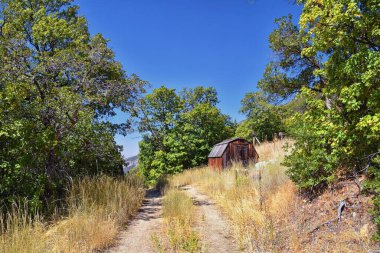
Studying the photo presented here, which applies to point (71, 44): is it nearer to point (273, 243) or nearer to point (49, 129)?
point (49, 129)

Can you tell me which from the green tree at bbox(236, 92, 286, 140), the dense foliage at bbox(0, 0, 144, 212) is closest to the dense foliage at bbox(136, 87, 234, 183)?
the green tree at bbox(236, 92, 286, 140)

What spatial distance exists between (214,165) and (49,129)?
16148 mm

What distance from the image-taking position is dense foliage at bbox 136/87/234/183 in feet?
86.1

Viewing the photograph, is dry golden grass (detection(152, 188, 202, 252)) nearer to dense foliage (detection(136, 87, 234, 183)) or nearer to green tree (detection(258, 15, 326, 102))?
green tree (detection(258, 15, 326, 102))

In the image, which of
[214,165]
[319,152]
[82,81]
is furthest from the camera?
[214,165]

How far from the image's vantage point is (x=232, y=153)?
21453mm

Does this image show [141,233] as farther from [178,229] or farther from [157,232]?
[178,229]

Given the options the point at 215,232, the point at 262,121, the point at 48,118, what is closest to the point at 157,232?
the point at 215,232


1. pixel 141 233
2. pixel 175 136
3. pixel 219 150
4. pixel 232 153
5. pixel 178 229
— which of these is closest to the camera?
pixel 178 229

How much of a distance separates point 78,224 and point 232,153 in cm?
1651

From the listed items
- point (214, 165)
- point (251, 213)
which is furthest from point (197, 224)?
point (214, 165)

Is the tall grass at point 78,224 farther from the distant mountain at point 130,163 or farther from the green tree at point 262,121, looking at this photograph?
the green tree at point 262,121

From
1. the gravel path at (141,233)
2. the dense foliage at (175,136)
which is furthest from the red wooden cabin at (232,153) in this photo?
the gravel path at (141,233)

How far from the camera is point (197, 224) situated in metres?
7.36
